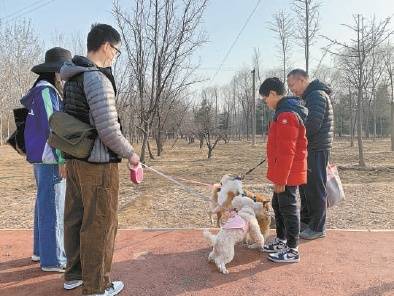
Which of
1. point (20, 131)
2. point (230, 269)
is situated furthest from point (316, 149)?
point (20, 131)

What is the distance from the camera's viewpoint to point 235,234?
3.73 meters

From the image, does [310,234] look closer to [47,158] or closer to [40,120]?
[47,158]

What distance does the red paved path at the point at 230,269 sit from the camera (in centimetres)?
326

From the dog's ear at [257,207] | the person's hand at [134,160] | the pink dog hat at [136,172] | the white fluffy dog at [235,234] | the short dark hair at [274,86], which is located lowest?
the white fluffy dog at [235,234]

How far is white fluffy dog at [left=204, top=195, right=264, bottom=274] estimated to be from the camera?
365 cm

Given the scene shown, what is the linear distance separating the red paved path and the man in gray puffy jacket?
1.72 ft

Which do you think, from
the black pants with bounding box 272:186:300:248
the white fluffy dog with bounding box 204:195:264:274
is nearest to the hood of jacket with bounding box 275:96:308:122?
the black pants with bounding box 272:186:300:248

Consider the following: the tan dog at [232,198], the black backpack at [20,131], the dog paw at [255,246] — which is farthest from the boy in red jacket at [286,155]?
the black backpack at [20,131]

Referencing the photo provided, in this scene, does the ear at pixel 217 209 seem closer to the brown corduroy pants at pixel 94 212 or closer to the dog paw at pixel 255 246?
the dog paw at pixel 255 246

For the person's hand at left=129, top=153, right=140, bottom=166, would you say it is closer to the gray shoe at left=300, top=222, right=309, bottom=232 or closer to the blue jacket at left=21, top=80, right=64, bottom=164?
the blue jacket at left=21, top=80, right=64, bottom=164

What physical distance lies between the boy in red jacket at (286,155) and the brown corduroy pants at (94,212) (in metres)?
1.48

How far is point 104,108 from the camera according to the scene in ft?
8.78

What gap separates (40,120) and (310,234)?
2880 millimetres

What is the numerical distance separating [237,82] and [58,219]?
58.1 m
